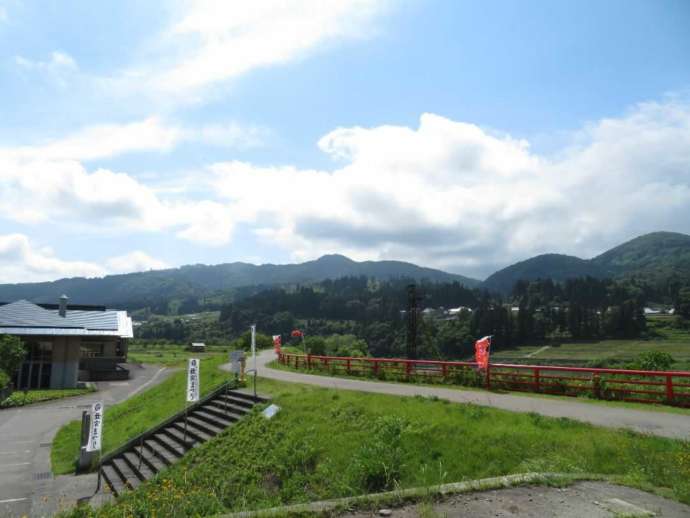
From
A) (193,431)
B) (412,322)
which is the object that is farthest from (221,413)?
(412,322)

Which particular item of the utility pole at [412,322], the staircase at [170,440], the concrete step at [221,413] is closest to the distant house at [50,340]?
the staircase at [170,440]

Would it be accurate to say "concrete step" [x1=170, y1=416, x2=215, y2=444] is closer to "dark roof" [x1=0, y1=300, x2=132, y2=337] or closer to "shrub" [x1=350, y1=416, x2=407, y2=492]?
"shrub" [x1=350, y1=416, x2=407, y2=492]

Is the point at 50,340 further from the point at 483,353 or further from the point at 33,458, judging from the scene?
the point at 483,353

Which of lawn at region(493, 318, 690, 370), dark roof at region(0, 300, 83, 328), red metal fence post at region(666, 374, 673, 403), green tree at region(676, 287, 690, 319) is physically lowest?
lawn at region(493, 318, 690, 370)

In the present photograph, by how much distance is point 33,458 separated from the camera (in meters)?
19.8

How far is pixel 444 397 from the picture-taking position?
49.3 ft

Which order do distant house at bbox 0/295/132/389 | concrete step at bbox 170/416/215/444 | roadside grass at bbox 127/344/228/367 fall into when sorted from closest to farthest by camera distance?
concrete step at bbox 170/416/215/444 → distant house at bbox 0/295/132/389 → roadside grass at bbox 127/344/228/367

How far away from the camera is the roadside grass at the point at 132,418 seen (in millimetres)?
19875

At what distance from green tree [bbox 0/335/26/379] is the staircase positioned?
24766 mm

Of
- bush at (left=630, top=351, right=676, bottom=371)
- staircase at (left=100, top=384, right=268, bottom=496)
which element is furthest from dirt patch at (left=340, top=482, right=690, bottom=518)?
bush at (left=630, top=351, right=676, bottom=371)

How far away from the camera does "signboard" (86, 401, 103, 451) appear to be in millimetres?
16250

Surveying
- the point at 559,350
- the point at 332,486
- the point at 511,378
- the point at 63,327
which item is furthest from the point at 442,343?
the point at 332,486

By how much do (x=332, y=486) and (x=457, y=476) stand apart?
2.61m

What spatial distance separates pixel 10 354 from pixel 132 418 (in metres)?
18.9
